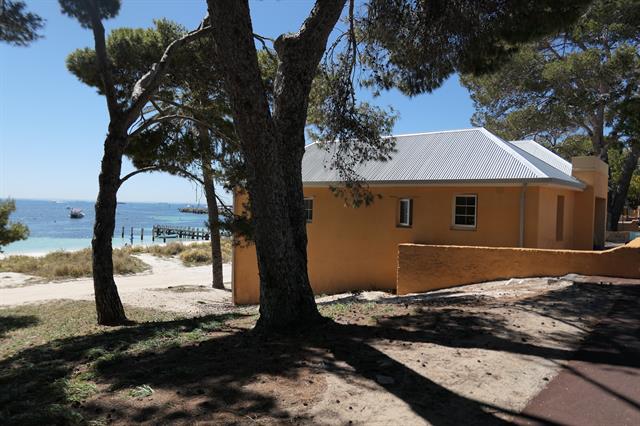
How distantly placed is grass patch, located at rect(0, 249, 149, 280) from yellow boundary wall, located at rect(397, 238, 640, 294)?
797 inches

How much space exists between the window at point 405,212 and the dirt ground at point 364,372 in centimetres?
845

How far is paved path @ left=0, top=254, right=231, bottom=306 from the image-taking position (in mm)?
19422

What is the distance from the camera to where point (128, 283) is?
24.1 meters

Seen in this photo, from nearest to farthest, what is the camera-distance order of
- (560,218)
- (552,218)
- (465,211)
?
1. (552,218)
2. (465,211)
3. (560,218)

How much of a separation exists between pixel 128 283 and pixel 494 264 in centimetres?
1804

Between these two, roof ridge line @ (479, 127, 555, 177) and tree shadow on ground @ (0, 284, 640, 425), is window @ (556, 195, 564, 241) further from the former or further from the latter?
tree shadow on ground @ (0, 284, 640, 425)

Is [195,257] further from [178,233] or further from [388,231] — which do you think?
[178,233]

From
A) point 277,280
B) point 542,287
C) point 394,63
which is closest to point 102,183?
point 277,280

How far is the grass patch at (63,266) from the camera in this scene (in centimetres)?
2688

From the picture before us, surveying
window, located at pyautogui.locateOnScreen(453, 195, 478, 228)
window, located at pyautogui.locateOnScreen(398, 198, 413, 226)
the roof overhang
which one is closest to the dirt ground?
→ the roof overhang

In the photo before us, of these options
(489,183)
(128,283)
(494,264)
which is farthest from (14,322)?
(489,183)

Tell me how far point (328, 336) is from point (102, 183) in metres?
7.04

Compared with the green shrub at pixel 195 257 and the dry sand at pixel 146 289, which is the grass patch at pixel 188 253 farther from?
the dry sand at pixel 146 289

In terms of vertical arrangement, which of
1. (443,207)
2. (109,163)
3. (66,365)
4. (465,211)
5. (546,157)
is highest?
(546,157)
